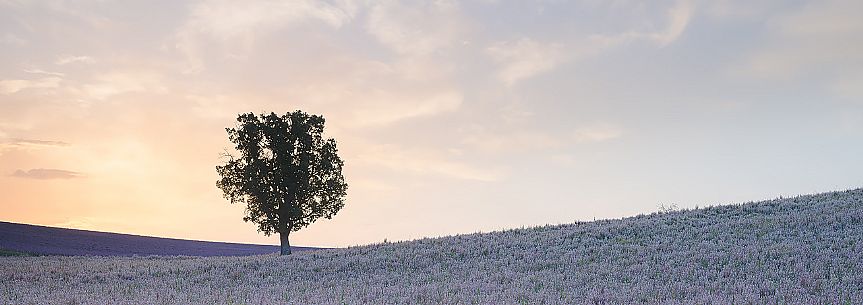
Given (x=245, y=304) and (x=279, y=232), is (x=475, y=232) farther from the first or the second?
(x=245, y=304)

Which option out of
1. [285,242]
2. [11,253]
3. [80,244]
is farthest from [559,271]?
[80,244]

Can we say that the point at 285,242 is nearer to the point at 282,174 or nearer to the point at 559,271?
the point at 282,174

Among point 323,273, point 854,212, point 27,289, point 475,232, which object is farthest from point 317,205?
point 854,212

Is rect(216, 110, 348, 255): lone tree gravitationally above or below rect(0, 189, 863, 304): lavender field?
above

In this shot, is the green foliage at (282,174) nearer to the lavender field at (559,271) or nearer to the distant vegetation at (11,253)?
the lavender field at (559,271)

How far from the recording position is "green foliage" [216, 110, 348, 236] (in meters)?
37.0

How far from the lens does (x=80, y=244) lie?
175ft

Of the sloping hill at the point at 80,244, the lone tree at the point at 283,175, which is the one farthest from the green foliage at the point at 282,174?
the sloping hill at the point at 80,244

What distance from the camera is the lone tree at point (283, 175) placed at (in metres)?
37.0

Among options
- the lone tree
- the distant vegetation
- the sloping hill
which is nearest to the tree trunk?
the lone tree

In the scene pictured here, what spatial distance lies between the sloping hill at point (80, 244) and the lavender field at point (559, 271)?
19248 mm

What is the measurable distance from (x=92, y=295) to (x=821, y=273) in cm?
1755

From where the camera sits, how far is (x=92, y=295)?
61.4 feet

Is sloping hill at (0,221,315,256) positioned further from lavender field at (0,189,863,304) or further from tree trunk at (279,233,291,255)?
lavender field at (0,189,863,304)
